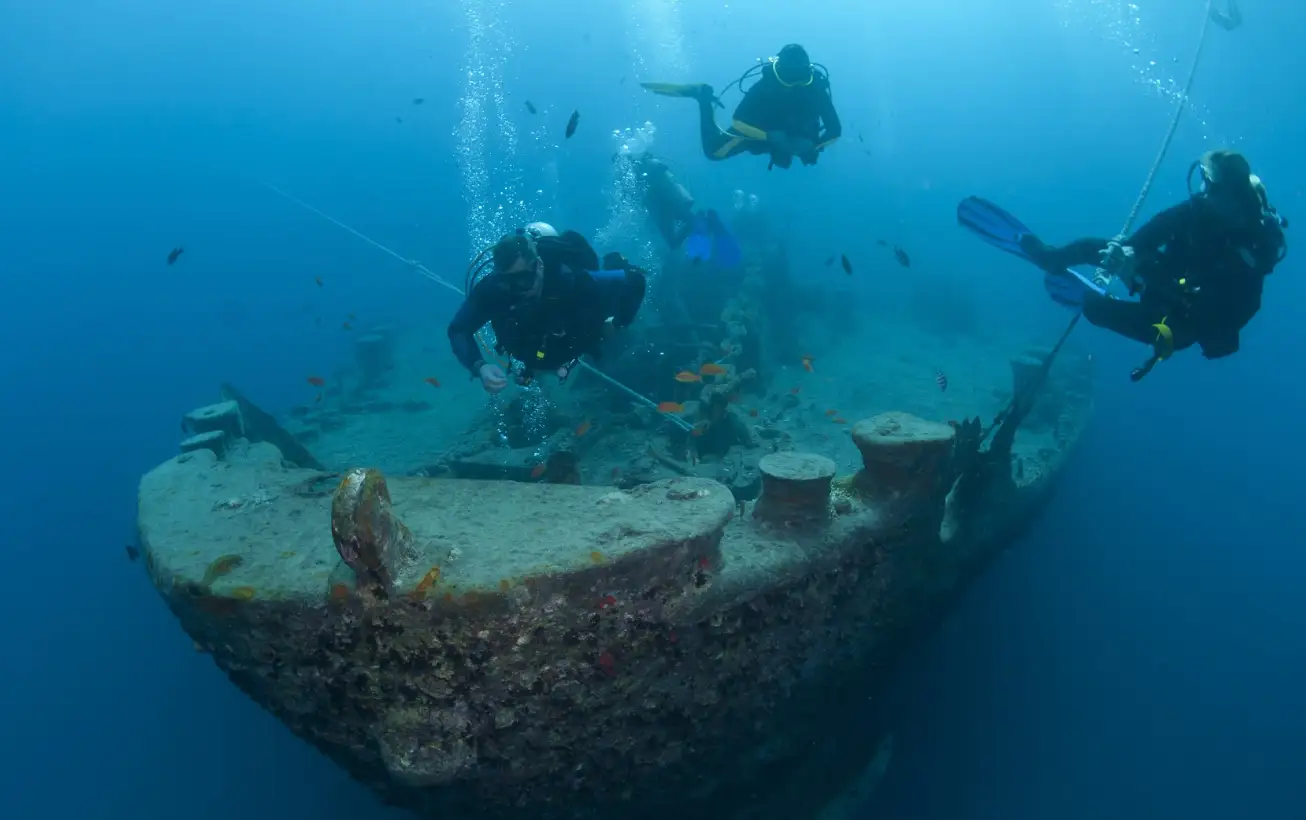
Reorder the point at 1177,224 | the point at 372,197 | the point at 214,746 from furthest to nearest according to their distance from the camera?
the point at 372,197 → the point at 214,746 → the point at 1177,224

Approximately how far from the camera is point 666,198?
1304cm

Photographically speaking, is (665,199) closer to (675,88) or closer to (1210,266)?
(675,88)

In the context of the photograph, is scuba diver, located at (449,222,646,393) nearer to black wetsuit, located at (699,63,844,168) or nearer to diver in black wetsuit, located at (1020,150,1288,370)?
black wetsuit, located at (699,63,844,168)

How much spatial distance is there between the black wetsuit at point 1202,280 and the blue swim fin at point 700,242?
3515 millimetres

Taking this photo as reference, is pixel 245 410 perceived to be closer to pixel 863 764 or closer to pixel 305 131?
pixel 863 764

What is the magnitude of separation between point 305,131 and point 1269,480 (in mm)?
141323

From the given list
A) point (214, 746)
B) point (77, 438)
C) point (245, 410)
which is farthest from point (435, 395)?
point (77, 438)

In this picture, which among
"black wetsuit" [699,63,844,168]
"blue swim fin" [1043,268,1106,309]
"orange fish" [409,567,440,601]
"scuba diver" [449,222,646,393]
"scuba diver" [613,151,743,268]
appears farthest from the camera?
"scuba diver" [613,151,743,268]

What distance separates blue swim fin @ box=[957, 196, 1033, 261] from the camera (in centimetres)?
607

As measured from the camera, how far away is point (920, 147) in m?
88.9

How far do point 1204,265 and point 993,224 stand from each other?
190 cm

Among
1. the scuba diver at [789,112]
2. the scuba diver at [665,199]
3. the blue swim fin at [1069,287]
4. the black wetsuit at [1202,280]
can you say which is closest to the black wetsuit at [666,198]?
the scuba diver at [665,199]

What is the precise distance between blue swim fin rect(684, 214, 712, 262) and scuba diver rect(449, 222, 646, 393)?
1.44m

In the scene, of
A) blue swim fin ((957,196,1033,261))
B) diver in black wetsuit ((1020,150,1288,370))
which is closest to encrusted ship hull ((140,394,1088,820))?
diver in black wetsuit ((1020,150,1288,370))
